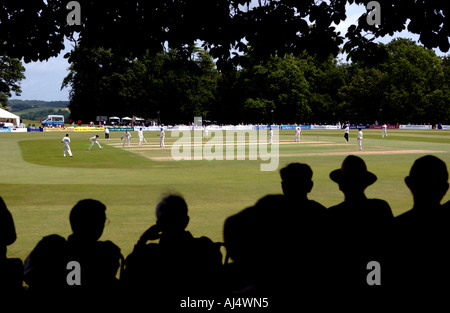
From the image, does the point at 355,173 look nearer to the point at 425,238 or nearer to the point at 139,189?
the point at 425,238

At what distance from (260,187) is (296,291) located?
14.1m

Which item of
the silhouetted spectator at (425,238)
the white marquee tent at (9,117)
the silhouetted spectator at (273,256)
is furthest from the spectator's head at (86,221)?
the white marquee tent at (9,117)

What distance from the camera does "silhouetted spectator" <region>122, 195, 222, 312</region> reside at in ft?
10.6

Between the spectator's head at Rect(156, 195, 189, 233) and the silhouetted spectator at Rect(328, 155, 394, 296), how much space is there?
1.21 metres

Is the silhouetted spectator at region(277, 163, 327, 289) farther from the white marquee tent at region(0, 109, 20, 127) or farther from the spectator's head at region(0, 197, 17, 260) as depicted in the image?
the white marquee tent at region(0, 109, 20, 127)

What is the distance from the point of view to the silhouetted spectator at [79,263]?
323 cm

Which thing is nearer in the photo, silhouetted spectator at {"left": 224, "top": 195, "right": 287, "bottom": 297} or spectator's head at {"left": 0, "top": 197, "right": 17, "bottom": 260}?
silhouetted spectator at {"left": 224, "top": 195, "right": 287, "bottom": 297}

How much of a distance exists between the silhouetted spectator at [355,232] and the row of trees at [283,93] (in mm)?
90755

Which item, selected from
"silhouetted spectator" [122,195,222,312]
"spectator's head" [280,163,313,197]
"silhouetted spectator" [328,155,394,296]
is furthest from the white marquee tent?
"silhouetted spectator" [328,155,394,296]

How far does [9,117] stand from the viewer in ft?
274

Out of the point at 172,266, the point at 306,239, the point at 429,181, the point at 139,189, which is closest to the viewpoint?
the point at 306,239

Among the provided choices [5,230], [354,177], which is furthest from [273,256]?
[5,230]

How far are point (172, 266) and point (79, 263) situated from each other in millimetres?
744

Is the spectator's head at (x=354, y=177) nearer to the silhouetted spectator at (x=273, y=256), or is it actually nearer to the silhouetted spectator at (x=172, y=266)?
the silhouetted spectator at (x=273, y=256)
